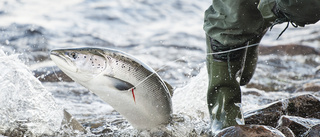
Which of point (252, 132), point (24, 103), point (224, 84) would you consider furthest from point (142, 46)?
point (252, 132)

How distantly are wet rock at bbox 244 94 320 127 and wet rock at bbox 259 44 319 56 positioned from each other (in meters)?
5.13

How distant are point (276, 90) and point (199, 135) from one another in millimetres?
3198

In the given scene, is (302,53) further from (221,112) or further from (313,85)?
(221,112)

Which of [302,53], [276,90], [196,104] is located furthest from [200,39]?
[196,104]

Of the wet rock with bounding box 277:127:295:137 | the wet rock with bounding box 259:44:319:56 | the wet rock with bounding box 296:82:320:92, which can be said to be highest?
the wet rock with bounding box 259:44:319:56

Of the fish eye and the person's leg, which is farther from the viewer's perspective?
the person's leg

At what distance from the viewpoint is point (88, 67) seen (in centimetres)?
270

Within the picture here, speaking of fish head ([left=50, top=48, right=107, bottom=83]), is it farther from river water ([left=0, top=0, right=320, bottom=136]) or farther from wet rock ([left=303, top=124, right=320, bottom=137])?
wet rock ([left=303, top=124, right=320, bottom=137])

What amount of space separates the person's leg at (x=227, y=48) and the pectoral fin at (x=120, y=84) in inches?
27.7

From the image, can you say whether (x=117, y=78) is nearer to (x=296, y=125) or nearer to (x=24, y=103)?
(x=24, y=103)

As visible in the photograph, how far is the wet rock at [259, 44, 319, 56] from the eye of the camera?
8.74 meters

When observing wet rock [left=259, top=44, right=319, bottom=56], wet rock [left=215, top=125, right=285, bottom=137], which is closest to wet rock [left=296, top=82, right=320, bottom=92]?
wet rock [left=259, top=44, right=319, bottom=56]

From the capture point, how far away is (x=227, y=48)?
3.04 m

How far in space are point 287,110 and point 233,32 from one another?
1180 mm
